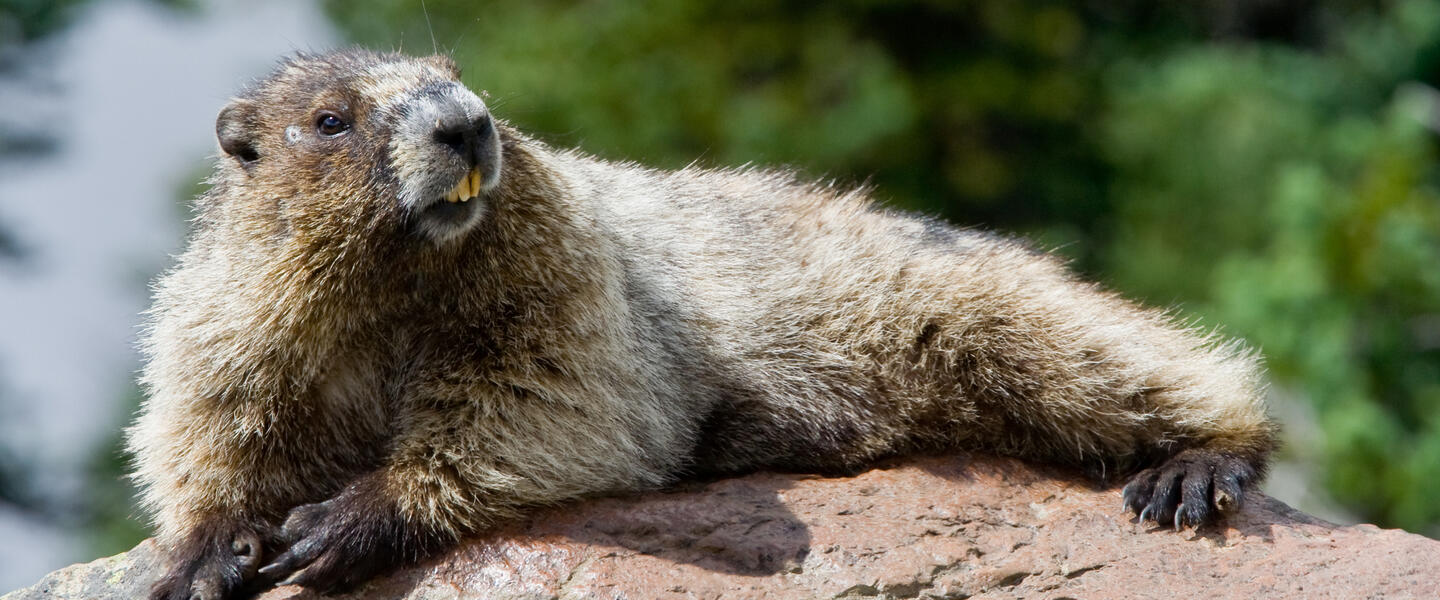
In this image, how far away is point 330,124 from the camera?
554 centimetres

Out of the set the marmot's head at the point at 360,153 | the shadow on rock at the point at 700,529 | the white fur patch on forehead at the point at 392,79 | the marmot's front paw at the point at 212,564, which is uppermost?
the white fur patch on forehead at the point at 392,79

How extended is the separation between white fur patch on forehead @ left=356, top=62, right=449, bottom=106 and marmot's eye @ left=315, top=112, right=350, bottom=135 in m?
0.14

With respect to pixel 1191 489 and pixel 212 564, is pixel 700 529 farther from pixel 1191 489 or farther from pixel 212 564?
pixel 1191 489

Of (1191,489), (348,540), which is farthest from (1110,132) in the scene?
(348,540)

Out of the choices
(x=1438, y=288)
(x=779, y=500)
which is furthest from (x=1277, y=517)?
(x=1438, y=288)

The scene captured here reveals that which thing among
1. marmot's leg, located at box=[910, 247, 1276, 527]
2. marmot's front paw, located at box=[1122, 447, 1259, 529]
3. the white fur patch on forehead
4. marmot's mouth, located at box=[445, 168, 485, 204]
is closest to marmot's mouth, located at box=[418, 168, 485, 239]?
marmot's mouth, located at box=[445, 168, 485, 204]

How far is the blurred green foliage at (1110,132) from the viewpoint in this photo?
1122 centimetres

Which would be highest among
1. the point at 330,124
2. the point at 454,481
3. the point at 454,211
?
the point at 330,124

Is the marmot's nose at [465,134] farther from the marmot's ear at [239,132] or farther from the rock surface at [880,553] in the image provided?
the rock surface at [880,553]

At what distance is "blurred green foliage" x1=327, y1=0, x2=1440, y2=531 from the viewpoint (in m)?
11.2

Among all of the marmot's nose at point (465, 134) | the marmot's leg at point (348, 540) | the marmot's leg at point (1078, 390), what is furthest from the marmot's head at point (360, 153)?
the marmot's leg at point (1078, 390)

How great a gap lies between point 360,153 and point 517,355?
0.98 m

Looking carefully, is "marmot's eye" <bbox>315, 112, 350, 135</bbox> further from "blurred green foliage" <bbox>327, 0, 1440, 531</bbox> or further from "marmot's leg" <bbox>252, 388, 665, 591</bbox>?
"blurred green foliage" <bbox>327, 0, 1440, 531</bbox>

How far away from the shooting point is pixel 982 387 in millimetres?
6430
